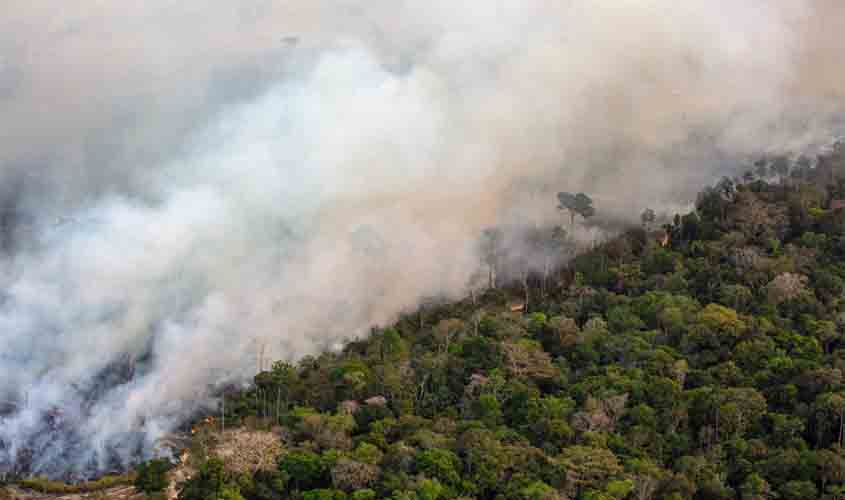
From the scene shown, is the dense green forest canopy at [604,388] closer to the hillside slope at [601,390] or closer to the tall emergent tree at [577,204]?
the hillside slope at [601,390]

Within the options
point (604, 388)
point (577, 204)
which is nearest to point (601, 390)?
point (604, 388)

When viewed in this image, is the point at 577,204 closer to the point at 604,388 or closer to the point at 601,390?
the point at 604,388

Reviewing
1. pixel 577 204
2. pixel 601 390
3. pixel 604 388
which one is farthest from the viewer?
pixel 577 204

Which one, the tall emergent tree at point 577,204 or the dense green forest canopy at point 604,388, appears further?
the tall emergent tree at point 577,204

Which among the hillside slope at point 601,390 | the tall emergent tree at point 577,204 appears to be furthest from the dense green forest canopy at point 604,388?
the tall emergent tree at point 577,204

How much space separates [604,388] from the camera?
43031mm

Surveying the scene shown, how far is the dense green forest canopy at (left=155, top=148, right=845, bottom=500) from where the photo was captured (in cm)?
3806

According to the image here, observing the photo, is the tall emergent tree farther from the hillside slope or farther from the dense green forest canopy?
the hillside slope

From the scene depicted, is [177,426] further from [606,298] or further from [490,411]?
[606,298]

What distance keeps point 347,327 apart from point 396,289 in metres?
3.52

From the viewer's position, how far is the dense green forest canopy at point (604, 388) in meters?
38.1

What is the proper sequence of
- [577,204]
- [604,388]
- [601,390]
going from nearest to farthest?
[601,390]
[604,388]
[577,204]

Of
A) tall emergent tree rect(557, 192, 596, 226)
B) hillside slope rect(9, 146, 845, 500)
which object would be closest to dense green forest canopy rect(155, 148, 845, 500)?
hillside slope rect(9, 146, 845, 500)

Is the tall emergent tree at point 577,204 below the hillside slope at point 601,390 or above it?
above
